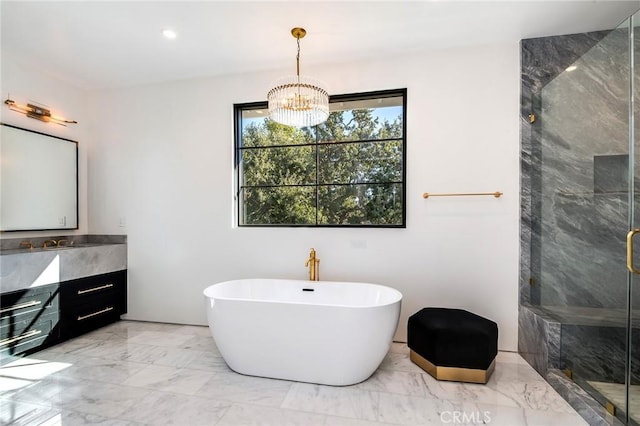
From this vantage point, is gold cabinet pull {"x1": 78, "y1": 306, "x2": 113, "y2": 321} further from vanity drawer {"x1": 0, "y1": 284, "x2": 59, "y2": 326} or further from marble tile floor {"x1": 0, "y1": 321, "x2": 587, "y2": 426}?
marble tile floor {"x1": 0, "y1": 321, "x2": 587, "y2": 426}

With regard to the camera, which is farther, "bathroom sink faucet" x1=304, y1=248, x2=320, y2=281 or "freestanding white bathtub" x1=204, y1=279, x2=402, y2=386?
"bathroom sink faucet" x1=304, y1=248, x2=320, y2=281

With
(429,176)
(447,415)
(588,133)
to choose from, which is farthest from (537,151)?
(447,415)

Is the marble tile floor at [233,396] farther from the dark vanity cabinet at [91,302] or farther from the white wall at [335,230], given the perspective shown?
the white wall at [335,230]

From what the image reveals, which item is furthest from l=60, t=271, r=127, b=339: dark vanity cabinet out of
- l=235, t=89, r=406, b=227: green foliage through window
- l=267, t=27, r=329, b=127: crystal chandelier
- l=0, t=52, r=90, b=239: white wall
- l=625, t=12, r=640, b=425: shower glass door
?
l=625, t=12, r=640, b=425: shower glass door

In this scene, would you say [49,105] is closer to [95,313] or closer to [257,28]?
[95,313]

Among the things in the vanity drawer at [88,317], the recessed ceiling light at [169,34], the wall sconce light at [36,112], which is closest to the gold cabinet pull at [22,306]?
the vanity drawer at [88,317]

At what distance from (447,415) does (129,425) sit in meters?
1.74

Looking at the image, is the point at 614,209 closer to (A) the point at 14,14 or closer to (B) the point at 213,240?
(B) the point at 213,240

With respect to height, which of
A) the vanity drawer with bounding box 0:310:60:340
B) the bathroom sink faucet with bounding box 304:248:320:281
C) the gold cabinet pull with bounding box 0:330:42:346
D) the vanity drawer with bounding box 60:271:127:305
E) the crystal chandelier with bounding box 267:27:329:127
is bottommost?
the gold cabinet pull with bounding box 0:330:42:346

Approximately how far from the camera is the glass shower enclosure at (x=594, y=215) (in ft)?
6.01

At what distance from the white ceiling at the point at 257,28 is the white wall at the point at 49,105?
0.14m

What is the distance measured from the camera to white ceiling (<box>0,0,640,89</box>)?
7.07 feet

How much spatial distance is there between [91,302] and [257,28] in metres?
2.93

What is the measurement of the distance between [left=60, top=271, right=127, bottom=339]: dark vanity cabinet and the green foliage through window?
150 cm
